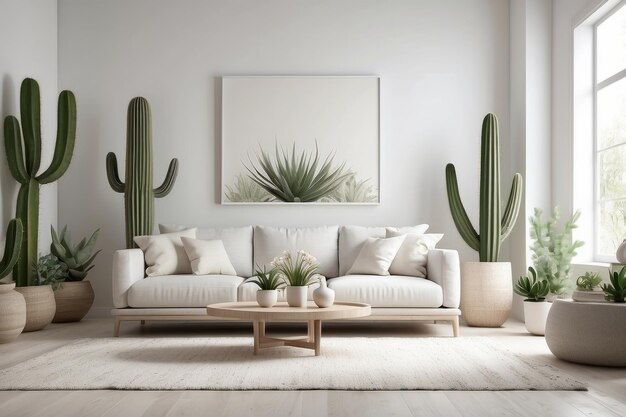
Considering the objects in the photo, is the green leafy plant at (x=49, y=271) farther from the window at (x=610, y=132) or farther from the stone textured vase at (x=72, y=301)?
the window at (x=610, y=132)

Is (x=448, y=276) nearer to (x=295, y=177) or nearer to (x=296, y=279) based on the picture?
(x=296, y=279)

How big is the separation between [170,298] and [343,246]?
1.63m

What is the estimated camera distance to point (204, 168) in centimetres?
685

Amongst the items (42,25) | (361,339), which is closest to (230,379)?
(361,339)

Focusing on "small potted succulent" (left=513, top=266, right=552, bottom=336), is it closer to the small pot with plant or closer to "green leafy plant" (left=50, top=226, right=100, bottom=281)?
the small pot with plant

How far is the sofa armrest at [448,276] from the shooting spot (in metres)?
5.41

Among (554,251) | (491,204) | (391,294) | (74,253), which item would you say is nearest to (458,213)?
(491,204)

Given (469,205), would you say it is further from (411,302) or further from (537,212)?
(411,302)

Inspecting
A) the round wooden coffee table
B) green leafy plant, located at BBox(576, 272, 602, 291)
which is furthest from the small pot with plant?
the round wooden coffee table

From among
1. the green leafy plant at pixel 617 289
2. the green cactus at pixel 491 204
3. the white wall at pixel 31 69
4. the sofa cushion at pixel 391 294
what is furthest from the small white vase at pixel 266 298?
the white wall at pixel 31 69

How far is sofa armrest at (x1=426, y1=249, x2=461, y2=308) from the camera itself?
5.41m

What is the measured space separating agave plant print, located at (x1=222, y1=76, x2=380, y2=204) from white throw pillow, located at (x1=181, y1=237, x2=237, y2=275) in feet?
3.19

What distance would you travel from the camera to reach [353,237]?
6.21m

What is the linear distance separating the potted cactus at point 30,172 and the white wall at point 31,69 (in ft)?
0.57
